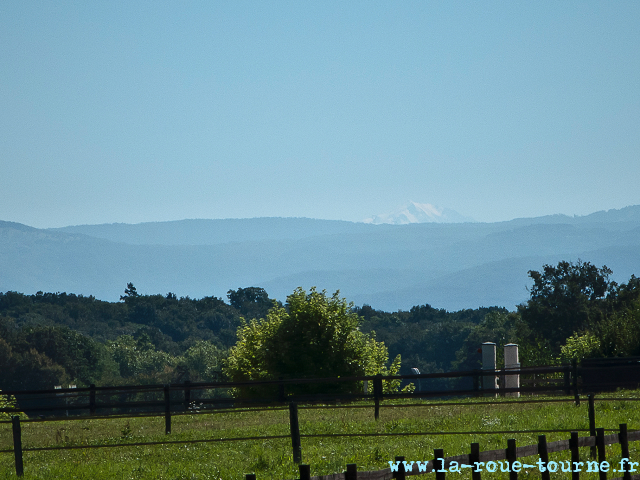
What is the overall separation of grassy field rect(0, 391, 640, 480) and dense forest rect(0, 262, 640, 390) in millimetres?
19846

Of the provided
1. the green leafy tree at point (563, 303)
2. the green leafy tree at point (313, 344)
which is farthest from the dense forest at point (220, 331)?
the green leafy tree at point (313, 344)

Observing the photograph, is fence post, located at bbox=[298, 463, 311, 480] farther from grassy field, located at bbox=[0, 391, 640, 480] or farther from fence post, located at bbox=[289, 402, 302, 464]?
fence post, located at bbox=[289, 402, 302, 464]

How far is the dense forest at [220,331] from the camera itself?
68.3 metres

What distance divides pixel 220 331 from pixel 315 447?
125m

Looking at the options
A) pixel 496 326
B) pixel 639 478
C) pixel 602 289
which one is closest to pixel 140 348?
pixel 496 326

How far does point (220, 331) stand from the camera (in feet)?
445

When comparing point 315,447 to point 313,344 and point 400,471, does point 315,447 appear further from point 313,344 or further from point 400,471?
point 313,344

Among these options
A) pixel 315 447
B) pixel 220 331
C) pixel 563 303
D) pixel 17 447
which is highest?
pixel 563 303

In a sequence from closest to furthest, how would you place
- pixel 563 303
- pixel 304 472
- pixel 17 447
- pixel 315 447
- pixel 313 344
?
1. pixel 304 472
2. pixel 17 447
3. pixel 315 447
4. pixel 313 344
5. pixel 563 303

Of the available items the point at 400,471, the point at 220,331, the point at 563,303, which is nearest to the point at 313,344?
the point at 400,471

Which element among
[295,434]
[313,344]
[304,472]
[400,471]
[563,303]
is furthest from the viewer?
[563,303]

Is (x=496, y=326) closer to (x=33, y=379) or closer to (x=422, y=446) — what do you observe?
(x=33, y=379)

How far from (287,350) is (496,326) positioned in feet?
253

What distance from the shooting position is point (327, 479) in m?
5.57
